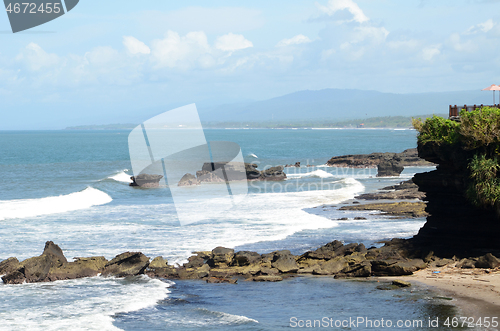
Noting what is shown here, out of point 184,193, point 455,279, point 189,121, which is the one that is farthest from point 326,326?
point 184,193

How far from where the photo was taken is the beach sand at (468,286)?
12997 mm

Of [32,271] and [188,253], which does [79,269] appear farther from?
[188,253]

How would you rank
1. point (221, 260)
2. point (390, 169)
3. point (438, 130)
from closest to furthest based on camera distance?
1. point (221, 260)
2. point (438, 130)
3. point (390, 169)

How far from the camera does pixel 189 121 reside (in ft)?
50.6

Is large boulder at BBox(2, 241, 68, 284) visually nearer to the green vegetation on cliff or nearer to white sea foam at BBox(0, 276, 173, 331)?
white sea foam at BBox(0, 276, 173, 331)

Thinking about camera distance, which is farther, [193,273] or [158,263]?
[158,263]

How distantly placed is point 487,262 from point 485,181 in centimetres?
266

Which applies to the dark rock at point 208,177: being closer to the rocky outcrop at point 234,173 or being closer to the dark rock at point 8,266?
the rocky outcrop at point 234,173

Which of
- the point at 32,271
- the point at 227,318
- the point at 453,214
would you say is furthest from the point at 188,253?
the point at 453,214

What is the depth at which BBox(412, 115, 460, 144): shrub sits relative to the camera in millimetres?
18250

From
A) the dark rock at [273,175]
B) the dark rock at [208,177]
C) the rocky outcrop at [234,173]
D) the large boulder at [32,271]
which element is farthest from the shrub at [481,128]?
the dark rock at [273,175]

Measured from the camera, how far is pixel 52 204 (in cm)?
3641

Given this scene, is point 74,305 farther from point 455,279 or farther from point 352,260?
point 455,279

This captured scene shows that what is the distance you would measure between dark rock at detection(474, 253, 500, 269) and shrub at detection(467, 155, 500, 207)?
1746 millimetres
